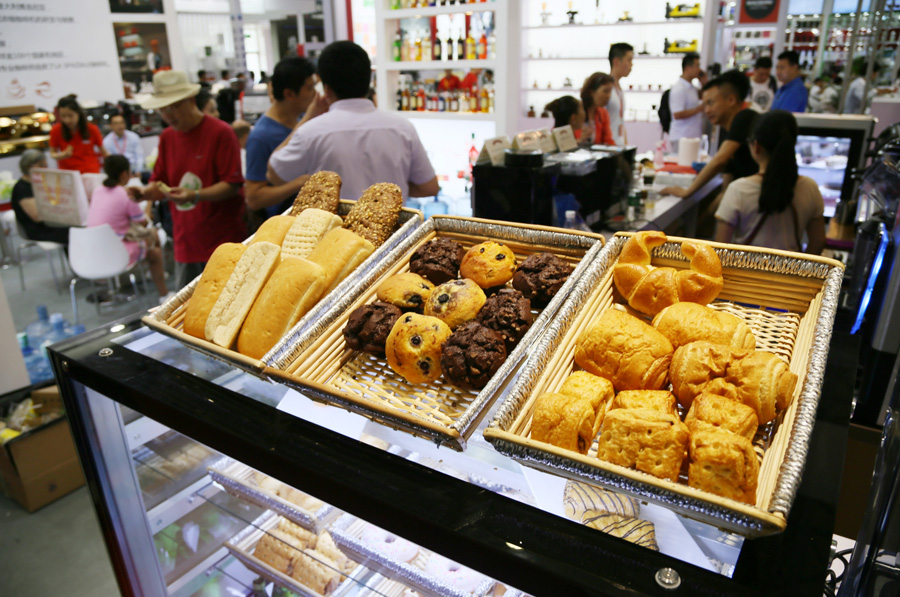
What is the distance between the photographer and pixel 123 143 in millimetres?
4660

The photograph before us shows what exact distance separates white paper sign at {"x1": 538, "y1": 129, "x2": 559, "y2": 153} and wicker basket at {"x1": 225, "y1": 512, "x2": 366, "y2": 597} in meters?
2.54

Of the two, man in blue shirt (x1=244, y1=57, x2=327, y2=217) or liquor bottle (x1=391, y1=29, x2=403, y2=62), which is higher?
liquor bottle (x1=391, y1=29, x2=403, y2=62)

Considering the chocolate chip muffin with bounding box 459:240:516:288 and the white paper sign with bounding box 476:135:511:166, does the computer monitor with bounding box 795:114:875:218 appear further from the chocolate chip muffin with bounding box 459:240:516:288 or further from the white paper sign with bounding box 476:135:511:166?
the chocolate chip muffin with bounding box 459:240:516:288

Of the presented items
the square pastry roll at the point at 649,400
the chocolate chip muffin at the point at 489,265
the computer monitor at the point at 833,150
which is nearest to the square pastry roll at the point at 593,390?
the square pastry roll at the point at 649,400

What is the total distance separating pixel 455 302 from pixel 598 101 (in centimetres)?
434

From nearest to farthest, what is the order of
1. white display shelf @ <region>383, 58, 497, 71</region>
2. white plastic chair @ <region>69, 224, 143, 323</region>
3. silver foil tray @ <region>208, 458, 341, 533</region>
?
1. silver foil tray @ <region>208, 458, 341, 533</region>
2. white plastic chair @ <region>69, 224, 143, 323</region>
3. white display shelf @ <region>383, 58, 497, 71</region>

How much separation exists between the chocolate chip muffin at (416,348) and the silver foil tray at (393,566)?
372mm

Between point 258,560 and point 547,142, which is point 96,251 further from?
point 258,560

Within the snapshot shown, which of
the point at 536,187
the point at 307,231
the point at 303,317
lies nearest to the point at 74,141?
the point at 536,187

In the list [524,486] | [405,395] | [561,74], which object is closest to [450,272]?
[405,395]

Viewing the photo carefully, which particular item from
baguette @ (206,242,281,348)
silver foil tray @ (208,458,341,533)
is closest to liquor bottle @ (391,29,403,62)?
baguette @ (206,242,281,348)

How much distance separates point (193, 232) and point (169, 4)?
6.93 ft

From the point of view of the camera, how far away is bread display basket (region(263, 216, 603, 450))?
96 cm

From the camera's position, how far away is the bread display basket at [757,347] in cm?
74
